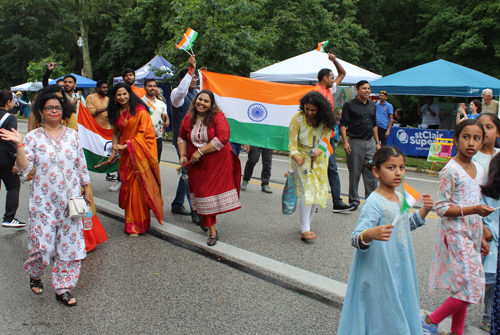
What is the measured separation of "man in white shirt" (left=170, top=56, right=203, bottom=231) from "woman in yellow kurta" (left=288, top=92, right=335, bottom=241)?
1.58m

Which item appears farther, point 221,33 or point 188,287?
point 221,33

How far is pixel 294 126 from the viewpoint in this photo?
17.4 ft

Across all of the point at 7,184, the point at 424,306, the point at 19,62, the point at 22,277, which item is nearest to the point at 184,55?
the point at 7,184

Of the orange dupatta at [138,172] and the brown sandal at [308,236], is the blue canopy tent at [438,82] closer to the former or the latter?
the brown sandal at [308,236]

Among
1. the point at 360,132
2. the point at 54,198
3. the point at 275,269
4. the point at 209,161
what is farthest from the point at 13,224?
the point at 360,132

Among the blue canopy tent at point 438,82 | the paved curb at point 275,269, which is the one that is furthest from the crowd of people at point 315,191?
the blue canopy tent at point 438,82

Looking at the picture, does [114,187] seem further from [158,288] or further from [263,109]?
→ [158,288]

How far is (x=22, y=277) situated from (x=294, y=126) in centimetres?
330

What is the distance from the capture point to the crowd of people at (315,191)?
8.53 ft

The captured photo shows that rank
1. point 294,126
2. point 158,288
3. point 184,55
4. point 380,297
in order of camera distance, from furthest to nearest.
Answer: point 184,55, point 294,126, point 158,288, point 380,297

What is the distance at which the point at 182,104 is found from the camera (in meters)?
6.46

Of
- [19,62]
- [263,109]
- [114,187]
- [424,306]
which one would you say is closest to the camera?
[424,306]

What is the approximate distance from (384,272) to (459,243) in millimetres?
878

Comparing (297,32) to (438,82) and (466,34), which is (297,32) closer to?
(466,34)
